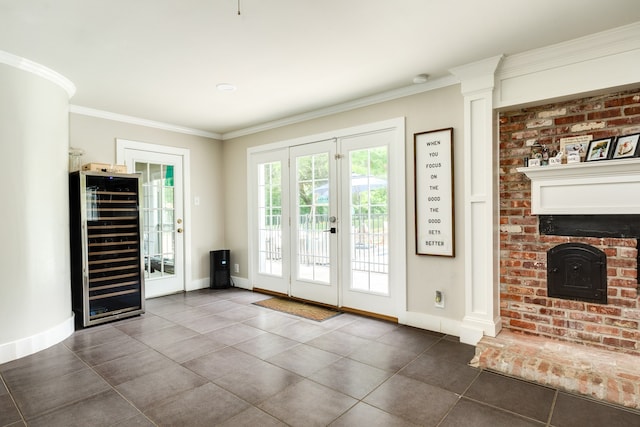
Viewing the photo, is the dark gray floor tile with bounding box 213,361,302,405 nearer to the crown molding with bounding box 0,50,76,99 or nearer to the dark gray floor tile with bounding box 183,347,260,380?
the dark gray floor tile with bounding box 183,347,260,380

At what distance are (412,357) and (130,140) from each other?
4167mm

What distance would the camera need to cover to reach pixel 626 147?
2.49 metres

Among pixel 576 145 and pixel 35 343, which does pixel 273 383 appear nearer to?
pixel 35 343

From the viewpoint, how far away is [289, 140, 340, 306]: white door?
4203 millimetres

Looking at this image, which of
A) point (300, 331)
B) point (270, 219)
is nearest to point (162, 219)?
point (270, 219)

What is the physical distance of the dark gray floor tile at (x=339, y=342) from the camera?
301 centimetres

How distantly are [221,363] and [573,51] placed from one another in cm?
354

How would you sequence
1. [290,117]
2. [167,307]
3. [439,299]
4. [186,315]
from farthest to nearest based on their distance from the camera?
[290,117]
[167,307]
[186,315]
[439,299]

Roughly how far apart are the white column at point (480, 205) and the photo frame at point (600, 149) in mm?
642

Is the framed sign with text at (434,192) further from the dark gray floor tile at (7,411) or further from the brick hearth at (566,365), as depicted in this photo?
the dark gray floor tile at (7,411)

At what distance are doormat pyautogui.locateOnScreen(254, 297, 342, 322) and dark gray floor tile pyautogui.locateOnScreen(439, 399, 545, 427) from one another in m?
1.90

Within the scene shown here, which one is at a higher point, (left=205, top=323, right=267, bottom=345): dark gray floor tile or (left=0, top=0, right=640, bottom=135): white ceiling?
(left=0, top=0, right=640, bottom=135): white ceiling

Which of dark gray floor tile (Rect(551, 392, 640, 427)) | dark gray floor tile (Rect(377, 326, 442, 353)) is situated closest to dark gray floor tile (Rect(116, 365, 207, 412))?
dark gray floor tile (Rect(377, 326, 442, 353))

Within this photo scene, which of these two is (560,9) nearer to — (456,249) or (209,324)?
(456,249)
